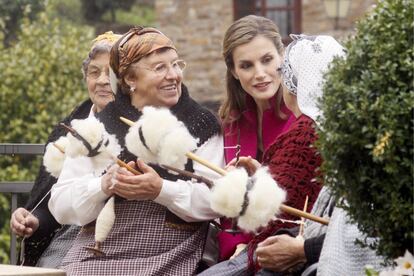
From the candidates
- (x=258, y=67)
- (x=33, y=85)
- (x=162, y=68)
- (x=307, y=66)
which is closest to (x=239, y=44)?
(x=258, y=67)

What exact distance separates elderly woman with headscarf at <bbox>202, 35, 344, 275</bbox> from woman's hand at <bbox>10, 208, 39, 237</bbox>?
1400 millimetres

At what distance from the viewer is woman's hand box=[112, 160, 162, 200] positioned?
18.3 ft

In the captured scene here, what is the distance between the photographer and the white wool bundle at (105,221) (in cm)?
569

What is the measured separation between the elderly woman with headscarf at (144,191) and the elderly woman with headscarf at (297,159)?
0.36m

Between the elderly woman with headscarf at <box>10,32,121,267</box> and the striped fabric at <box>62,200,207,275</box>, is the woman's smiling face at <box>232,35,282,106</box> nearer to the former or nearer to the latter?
the striped fabric at <box>62,200,207,275</box>

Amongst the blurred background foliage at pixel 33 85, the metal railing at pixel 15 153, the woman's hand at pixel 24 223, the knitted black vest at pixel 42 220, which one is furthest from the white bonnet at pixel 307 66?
the blurred background foliage at pixel 33 85

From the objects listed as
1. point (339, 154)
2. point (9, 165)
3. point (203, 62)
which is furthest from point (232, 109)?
point (203, 62)

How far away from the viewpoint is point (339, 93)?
4488 mm

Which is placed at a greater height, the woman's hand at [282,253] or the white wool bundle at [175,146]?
the white wool bundle at [175,146]

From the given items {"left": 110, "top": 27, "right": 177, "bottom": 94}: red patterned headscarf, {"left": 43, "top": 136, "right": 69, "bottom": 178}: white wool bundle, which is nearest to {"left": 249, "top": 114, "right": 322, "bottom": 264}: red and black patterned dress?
{"left": 110, "top": 27, "right": 177, "bottom": 94}: red patterned headscarf

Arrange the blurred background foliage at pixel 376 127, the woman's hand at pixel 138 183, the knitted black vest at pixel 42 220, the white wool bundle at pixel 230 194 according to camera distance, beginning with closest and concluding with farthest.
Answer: the blurred background foliage at pixel 376 127 < the white wool bundle at pixel 230 194 < the woman's hand at pixel 138 183 < the knitted black vest at pixel 42 220

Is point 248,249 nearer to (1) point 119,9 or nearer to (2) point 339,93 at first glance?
(2) point 339,93

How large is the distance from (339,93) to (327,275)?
0.76 metres

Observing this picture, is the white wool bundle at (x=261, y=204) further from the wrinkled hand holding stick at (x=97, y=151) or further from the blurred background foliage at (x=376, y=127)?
the wrinkled hand holding stick at (x=97, y=151)
